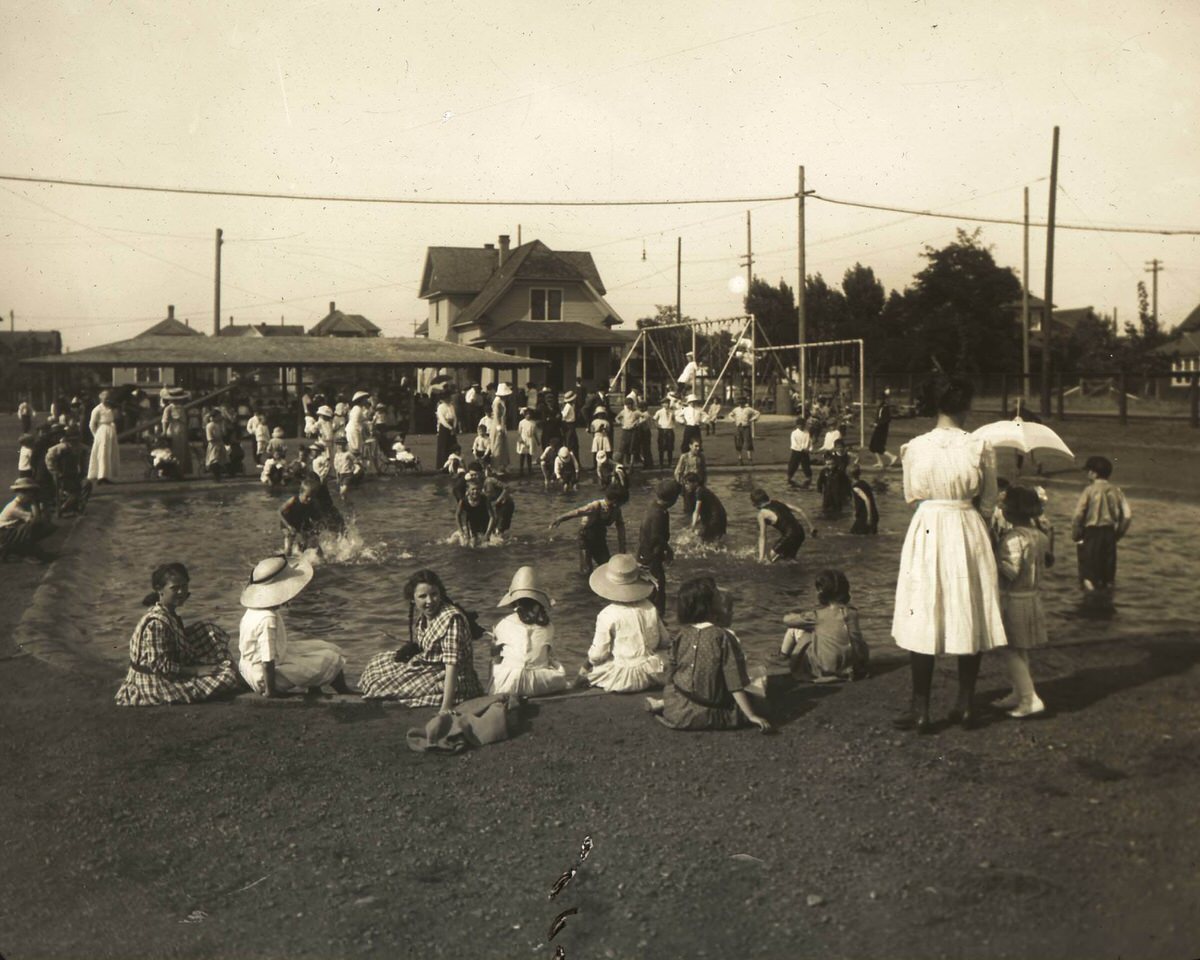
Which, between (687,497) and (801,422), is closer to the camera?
(687,497)

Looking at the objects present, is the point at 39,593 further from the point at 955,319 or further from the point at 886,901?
the point at 955,319

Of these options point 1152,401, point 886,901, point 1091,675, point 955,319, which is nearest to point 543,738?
point 886,901

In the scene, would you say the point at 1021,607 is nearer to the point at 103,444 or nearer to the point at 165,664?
the point at 165,664

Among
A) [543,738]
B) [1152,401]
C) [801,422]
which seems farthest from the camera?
[1152,401]

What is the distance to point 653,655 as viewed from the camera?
7.14 meters

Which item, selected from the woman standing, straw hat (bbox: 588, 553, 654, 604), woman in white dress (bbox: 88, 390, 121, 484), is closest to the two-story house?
the woman standing

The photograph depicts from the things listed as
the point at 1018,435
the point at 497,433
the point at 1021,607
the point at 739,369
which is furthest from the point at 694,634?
the point at 739,369

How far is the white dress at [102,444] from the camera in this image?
819 inches

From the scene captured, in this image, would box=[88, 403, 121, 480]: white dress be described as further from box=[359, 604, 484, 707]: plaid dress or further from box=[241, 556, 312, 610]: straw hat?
box=[359, 604, 484, 707]: plaid dress

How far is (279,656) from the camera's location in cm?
691

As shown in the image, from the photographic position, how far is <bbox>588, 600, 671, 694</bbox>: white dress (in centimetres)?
700

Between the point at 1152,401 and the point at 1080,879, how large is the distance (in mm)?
31873

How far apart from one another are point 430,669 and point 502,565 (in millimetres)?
6346

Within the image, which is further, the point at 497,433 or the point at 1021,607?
the point at 497,433
